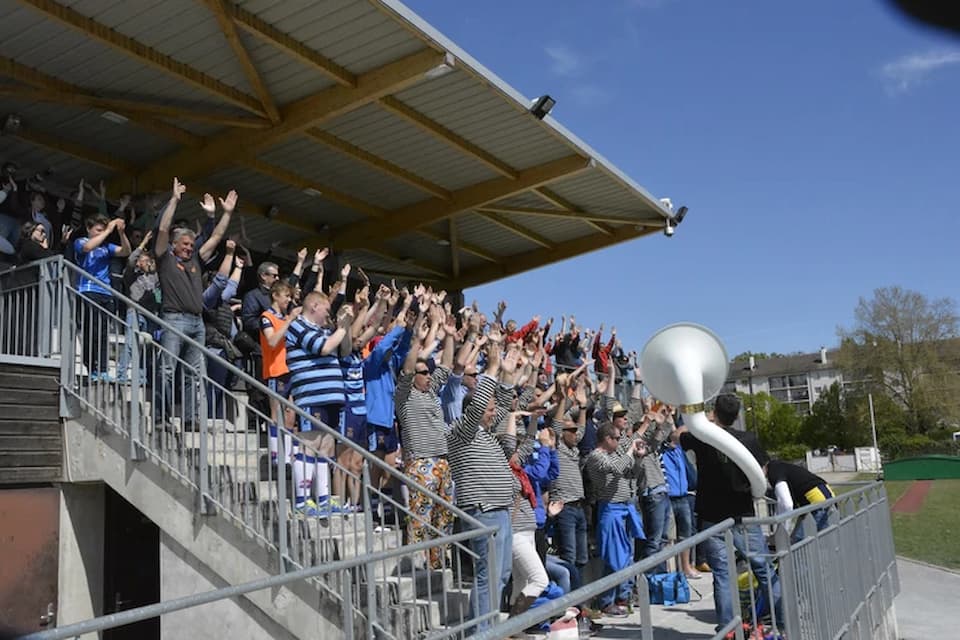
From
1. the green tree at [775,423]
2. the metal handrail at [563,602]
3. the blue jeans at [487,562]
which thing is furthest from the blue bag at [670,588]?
the green tree at [775,423]

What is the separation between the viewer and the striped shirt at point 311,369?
24.9 ft

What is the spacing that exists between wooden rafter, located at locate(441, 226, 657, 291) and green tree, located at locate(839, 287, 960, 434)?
60.8 metres

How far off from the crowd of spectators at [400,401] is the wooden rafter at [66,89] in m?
0.90

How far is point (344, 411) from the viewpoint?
27.8ft

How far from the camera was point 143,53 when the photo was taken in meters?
9.40

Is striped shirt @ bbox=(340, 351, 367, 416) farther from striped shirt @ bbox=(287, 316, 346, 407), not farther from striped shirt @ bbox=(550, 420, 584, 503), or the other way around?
striped shirt @ bbox=(550, 420, 584, 503)

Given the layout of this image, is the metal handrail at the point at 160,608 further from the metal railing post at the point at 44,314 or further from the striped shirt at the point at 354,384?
the metal railing post at the point at 44,314

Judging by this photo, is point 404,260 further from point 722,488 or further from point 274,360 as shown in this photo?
point 722,488

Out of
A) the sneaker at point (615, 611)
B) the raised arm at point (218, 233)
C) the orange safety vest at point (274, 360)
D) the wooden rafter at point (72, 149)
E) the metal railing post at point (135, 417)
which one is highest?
the wooden rafter at point (72, 149)

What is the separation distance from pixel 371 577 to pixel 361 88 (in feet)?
21.6

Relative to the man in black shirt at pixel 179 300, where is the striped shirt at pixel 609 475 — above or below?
below

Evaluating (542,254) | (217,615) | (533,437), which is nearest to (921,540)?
(542,254)

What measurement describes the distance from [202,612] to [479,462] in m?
2.36

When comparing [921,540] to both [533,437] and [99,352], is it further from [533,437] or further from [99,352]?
[99,352]
